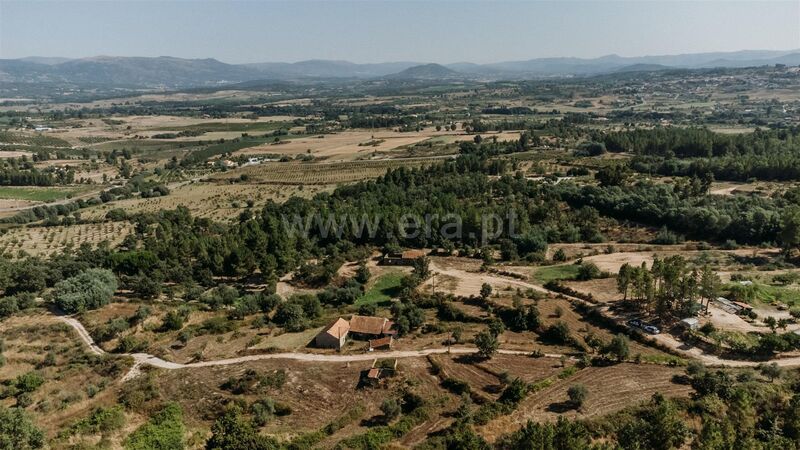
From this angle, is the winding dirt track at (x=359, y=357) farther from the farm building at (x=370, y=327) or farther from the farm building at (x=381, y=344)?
the farm building at (x=370, y=327)

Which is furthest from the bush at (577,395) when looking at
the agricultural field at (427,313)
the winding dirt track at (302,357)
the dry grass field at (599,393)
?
the winding dirt track at (302,357)

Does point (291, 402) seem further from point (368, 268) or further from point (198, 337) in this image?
point (368, 268)

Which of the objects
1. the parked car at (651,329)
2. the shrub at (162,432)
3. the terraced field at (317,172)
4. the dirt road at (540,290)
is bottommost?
the shrub at (162,432)

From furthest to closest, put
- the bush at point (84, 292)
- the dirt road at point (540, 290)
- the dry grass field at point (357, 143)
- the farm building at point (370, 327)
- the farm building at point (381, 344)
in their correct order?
the dry grass field at point (357, 143) → the bush at point (84, 292) → the farm building at point (370, 327) → the farm building at point (381, 344) → the dirt road at point (540, 290)

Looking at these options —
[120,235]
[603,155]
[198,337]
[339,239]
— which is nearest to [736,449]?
[198,337]

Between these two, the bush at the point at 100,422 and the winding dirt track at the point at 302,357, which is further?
the winding dirt track at the point at 302,357

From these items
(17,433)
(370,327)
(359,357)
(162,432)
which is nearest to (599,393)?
(359,357)

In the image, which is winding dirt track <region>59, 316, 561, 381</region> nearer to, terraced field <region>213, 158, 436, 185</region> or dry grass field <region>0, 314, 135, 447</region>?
dry grass field <region>0, 314, 135, 447</region>
